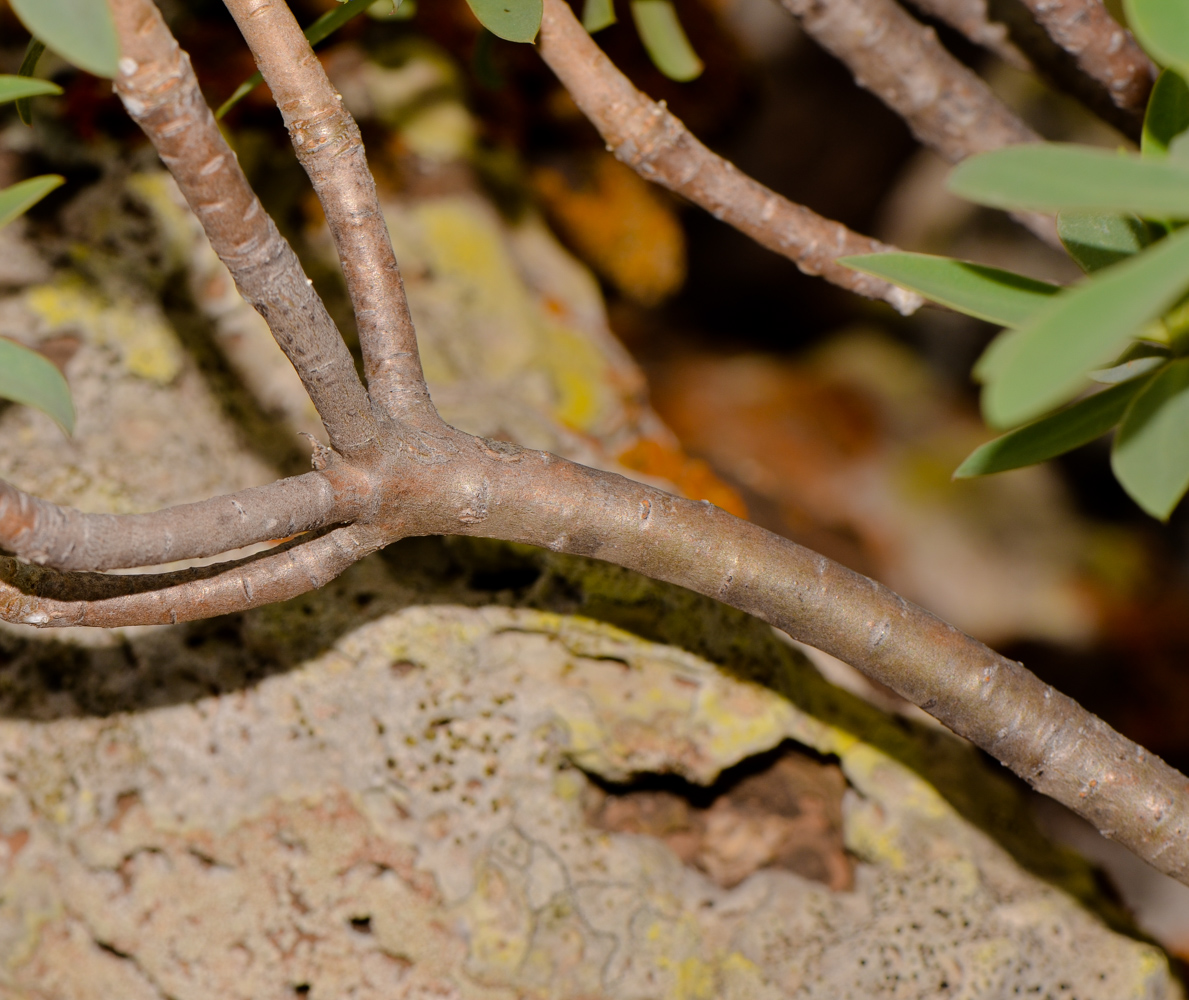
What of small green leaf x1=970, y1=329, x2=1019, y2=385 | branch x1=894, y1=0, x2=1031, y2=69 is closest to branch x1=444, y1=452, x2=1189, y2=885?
small green leaf x1=970, y1=329, x2=1019, y2=385

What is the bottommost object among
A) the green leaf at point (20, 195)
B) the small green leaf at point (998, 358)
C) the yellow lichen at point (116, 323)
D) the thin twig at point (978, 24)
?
the green leaf at point (20, 195)

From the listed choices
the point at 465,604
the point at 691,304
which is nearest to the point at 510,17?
the point at 465,604

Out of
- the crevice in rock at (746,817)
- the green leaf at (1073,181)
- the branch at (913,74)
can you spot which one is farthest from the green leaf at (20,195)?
the branch at (913,74)

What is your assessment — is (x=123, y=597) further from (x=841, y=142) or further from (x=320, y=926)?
(x=841, y=142)

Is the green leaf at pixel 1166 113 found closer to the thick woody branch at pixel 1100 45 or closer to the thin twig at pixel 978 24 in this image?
the thick woody branch at pixel 1100 45

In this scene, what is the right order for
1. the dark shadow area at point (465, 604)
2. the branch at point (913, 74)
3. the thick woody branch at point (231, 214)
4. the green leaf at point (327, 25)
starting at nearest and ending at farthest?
1. the thick woody branch at point (231, 214)
2. the green leaf at point (327, 25)
3. the dark shadow area at point (465, 604)
4. the branch at point (913, 74)
